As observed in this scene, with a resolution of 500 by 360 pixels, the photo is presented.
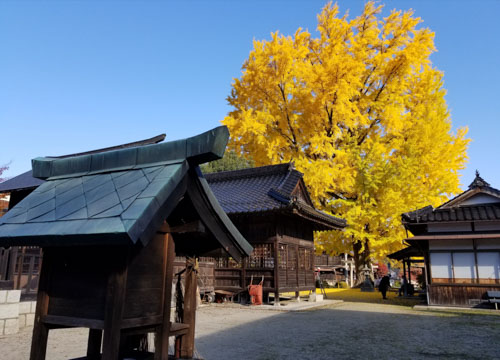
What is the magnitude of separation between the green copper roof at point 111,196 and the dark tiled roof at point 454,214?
13961 mm

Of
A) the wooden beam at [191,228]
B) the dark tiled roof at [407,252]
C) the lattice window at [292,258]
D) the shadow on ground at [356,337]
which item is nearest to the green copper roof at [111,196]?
the wooden beam at [191,228]

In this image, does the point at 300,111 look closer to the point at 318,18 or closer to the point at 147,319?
the point at 318,18

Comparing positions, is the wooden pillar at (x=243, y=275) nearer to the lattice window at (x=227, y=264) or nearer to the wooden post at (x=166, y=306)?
the lattice window at (x=227, y=264)

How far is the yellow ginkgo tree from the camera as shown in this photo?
62.2 ft

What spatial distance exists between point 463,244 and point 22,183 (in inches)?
702

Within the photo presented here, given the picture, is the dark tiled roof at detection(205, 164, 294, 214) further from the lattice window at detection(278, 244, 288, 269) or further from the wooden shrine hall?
the wooden shrine hall

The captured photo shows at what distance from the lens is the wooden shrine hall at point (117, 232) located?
2.89 m

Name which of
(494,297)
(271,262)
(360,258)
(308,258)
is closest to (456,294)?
(494,297)

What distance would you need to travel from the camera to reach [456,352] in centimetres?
704

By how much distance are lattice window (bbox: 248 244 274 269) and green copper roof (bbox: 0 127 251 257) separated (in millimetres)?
11685

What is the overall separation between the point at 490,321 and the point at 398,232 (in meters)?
8.02

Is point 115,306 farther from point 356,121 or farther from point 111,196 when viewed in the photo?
point 356,121

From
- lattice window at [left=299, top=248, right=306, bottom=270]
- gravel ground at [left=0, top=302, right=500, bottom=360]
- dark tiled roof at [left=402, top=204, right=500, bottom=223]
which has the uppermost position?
dark tiled roof at [left=402, top=204, right=500, bottom=223]

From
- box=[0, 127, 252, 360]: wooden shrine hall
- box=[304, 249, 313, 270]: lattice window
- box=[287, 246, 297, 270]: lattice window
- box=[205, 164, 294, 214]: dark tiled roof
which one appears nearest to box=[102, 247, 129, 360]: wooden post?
box=[0, 127, 252, 360]: wooden shrine hall
